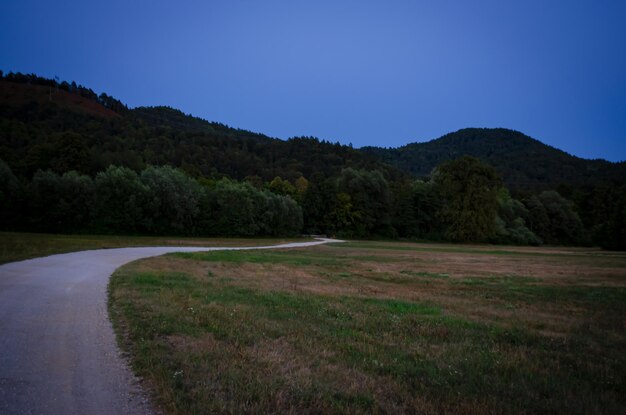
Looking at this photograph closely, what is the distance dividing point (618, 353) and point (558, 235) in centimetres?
10816

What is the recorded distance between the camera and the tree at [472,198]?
228ft

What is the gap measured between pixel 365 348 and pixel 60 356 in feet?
18.0

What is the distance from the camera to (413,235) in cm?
8812

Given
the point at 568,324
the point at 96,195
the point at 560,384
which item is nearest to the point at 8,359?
the point at 560,384

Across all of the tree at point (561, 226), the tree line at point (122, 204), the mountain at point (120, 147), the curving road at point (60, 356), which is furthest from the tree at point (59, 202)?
the tree at point (561, 226)

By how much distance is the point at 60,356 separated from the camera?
6.02m

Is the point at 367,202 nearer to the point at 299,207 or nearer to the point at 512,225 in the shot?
the point at 299,207

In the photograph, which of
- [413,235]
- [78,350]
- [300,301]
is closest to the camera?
[78,350]

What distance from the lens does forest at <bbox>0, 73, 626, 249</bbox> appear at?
54812 millimetres

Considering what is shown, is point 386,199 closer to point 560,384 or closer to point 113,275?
point 113,275

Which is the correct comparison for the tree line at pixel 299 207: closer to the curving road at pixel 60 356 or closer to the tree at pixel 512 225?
the tree at pixel 512 225

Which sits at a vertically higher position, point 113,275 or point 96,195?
point 96,195

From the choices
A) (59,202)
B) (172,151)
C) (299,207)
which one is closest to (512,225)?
(299,207)

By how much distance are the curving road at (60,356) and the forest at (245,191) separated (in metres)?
49.6
